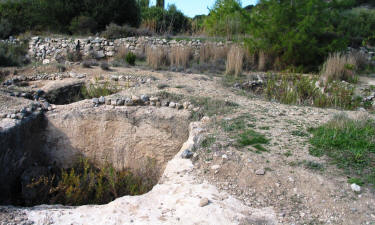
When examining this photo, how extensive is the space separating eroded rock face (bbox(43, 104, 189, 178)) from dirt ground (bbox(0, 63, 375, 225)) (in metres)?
0.91

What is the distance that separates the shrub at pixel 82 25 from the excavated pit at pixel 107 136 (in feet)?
29.1

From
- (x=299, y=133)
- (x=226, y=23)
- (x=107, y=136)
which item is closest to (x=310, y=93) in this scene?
(x=299, y=133)

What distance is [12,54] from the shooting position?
11258 mm

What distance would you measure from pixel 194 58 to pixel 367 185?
8534mm

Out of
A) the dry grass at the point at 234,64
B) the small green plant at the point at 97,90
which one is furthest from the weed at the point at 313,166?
the dry grass at the point at 234,64

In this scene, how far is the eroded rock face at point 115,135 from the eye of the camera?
18.5ft

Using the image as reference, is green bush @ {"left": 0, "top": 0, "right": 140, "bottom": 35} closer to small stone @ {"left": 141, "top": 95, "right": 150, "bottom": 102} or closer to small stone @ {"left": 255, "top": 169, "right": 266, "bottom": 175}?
small stone @ {"left": 141, "top": 95, "right": 150, "bottom": 102}

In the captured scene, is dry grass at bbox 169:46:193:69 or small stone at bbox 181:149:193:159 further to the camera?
dry grass at bbox 169:46:193:69

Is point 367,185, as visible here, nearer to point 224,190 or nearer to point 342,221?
point 342,221

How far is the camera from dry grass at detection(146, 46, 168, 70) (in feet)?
32.0

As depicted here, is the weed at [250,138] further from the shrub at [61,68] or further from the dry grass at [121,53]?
the dry grass at [121,53]

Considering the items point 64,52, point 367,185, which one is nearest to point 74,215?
point 367,185

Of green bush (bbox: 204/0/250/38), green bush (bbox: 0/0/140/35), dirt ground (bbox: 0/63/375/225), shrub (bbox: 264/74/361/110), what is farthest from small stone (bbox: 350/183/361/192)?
green bush (bbox: 0/0/140/35)

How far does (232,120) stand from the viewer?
5270 millimetres
